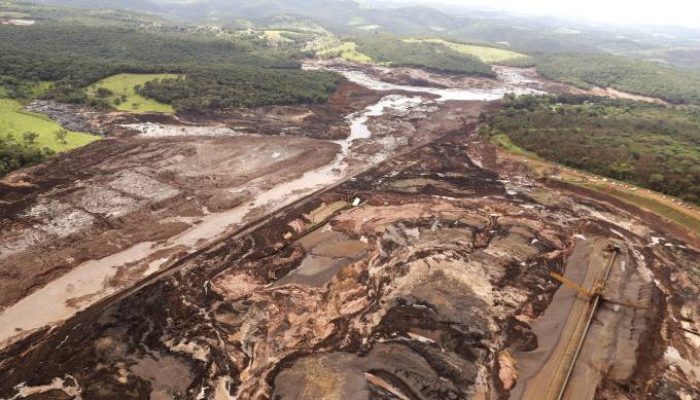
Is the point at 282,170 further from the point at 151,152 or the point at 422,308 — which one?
the point at 422,308

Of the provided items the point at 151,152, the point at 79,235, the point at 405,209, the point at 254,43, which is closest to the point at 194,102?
the point at 151,152

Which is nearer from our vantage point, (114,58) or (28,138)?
(28,138)

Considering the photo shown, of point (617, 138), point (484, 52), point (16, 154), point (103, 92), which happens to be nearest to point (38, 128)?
point (16, 154)

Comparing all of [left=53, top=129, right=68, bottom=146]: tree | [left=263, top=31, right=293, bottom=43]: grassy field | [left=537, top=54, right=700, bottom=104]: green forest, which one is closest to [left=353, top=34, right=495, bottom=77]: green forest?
[left=537, top=54, right=700, bottom=104]: green forest

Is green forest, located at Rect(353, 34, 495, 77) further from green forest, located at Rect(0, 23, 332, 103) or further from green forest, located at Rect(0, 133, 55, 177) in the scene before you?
green forest, located at Rect(0, 133, 55, 177)

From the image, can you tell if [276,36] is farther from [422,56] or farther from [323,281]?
[323,281]
